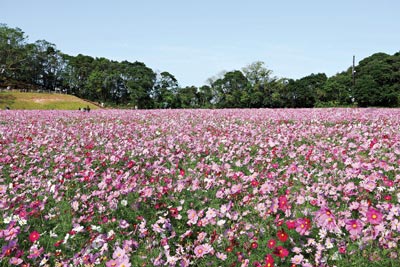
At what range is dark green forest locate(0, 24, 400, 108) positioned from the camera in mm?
63750

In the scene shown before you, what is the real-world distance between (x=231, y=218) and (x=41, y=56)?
111566 millimetres

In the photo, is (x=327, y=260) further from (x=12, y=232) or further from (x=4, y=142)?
(x=4, y=142)

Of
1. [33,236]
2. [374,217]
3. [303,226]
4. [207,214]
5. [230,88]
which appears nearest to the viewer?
[374,217]

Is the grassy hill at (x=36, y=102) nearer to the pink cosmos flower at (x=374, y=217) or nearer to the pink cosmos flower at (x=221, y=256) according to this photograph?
the pink cosmos flower at (x=221, y=256)

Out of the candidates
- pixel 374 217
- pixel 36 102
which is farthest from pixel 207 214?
pixel 36 102

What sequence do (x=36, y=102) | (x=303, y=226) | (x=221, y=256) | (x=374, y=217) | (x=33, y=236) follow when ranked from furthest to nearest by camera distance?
(x=36, y=102) < (x=33, y=236) < (x=221, y=256) < (x=303, y=226) < (x=374, y=217)

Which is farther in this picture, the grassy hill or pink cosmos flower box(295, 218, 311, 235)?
the grassy hill

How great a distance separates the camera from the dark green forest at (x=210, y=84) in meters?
63.8

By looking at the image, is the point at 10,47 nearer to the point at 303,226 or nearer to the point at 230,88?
the point at 230,88

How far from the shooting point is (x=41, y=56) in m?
101

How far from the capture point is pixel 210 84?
3403 inches

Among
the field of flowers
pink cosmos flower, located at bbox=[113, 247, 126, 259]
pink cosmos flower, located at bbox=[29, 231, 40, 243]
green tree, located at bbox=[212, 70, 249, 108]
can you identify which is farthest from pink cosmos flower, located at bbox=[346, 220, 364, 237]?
green tree, located at bbox=[212, 70, 249, 108]

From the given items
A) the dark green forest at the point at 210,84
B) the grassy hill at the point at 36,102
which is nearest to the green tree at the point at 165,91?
the dark green forest at the point at 210,84

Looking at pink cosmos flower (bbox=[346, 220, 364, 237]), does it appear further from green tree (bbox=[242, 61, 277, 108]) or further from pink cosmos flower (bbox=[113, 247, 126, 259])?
green tree (bbox=[242, 61, 277, 108])
